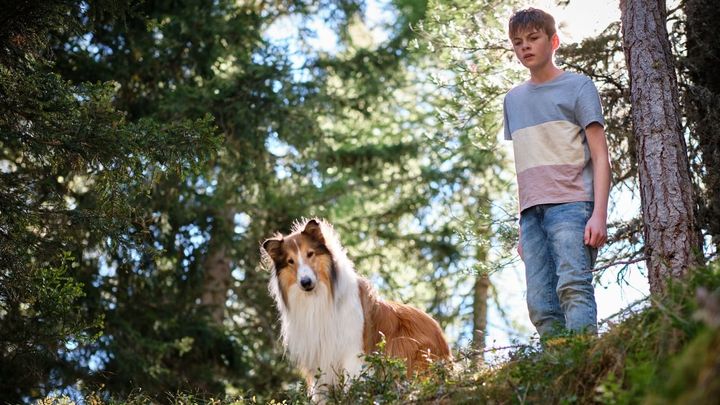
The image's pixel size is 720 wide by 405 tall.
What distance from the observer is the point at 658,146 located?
5.00 m

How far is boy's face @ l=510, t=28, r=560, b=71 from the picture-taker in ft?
16.5

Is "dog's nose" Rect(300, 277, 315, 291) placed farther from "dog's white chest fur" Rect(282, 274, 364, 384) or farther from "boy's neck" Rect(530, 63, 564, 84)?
"boy's neck" Rect(530, 63, 564, 84)

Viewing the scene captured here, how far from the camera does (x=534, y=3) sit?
24.2 ft

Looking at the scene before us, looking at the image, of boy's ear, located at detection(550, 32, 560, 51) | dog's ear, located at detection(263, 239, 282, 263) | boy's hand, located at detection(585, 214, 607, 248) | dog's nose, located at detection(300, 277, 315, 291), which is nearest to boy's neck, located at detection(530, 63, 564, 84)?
boy's ear, located at detection(550, 32, 560, 51)

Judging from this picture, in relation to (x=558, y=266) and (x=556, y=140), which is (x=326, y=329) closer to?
(x=558, y=266)

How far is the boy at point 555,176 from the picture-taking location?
4691mm

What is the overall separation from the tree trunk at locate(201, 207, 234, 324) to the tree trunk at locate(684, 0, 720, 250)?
828 cm

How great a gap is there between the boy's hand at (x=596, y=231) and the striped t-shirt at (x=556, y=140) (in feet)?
0.74

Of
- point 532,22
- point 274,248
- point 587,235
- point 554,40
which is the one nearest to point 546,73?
point 554,40

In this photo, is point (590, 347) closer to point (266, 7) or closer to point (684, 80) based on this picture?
point (684, 80)

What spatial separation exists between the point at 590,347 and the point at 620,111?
375 cm

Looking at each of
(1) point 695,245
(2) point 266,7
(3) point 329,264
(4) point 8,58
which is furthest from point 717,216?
(2) point 266,7

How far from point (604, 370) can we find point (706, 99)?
377 centimetres

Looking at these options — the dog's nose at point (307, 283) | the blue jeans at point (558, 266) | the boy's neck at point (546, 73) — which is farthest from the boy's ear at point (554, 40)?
the dog's nose at point (307, 283)
